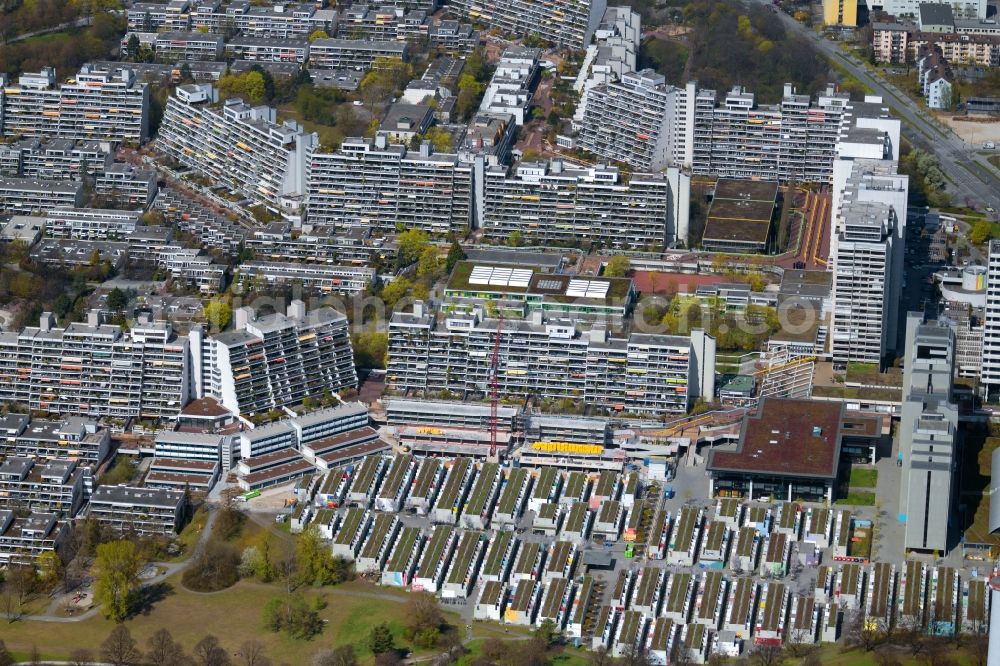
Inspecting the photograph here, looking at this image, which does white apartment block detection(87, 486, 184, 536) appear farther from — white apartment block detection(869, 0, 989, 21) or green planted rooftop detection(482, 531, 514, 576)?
white apartment block detection(869, 0, 989, 21)

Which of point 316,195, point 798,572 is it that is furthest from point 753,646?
point 316,195

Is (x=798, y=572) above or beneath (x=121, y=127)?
beneath

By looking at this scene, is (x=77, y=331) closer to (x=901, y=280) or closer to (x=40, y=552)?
(x=40, y=552)

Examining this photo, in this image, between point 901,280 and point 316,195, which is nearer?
point 901,280

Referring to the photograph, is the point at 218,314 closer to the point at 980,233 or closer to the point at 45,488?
the point at 45,488

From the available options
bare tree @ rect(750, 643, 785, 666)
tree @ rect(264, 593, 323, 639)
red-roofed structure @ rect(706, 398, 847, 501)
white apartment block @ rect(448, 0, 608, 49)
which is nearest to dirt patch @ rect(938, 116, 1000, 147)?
white apartment block @ rect(448, 0, 608, 49)

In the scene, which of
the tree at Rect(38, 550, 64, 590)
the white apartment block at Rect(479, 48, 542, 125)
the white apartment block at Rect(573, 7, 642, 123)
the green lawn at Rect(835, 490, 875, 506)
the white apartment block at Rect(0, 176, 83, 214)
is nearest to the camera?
the tree at Rect(38, 550, 64, 590)
